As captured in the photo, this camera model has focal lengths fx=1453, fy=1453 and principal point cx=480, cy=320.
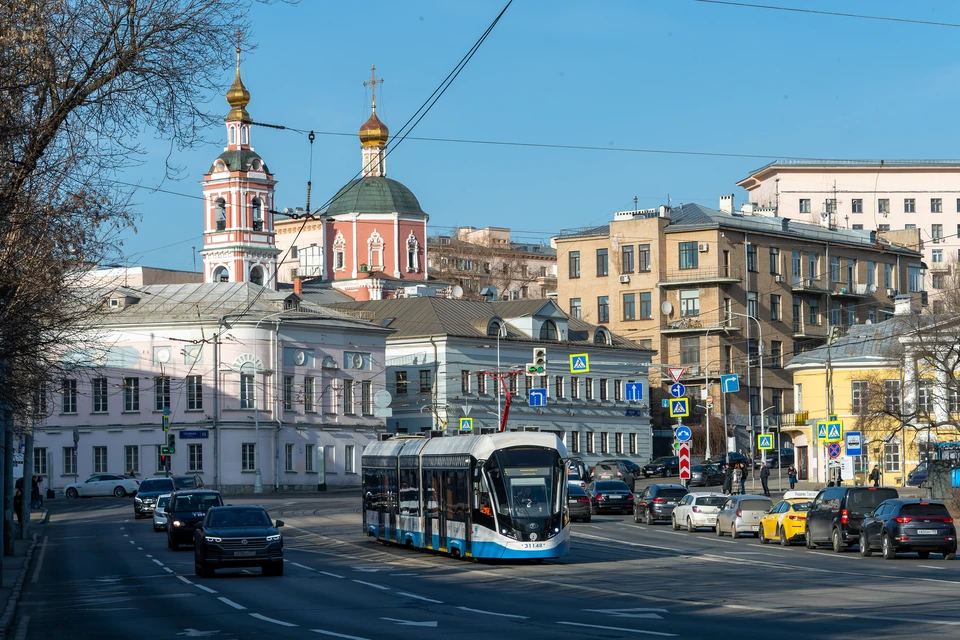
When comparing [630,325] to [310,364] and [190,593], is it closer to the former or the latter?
[310,364]

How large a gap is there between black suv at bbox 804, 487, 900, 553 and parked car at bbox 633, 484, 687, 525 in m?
13.9

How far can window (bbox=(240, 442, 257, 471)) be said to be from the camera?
78125mm

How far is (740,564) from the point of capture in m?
30.6

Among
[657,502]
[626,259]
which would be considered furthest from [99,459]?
[626,259]

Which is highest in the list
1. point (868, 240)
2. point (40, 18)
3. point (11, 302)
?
point (868, 240)

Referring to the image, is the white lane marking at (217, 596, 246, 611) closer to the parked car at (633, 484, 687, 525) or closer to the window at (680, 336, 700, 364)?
Result: the parked car at (633, 484, 687, 525)

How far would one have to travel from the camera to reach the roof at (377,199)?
388 ft

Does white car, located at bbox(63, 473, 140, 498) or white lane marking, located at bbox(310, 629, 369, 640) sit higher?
white lane marking, located at bbox(310, 629, 369, 640)

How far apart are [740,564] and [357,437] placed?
181ft

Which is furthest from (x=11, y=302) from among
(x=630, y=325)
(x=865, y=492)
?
(x=630, y=325)

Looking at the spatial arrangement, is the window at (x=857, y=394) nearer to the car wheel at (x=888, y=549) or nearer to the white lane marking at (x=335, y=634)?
the car wheel at (x=888, y=549)

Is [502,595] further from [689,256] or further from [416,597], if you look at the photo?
[689,256]

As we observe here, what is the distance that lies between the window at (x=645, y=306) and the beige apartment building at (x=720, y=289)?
0.24ft

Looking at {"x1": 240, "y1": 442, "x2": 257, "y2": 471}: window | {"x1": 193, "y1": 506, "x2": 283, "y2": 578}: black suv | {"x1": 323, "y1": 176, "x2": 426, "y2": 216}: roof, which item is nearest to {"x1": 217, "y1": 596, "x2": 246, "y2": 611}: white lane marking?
{"x1": 193, "y1": 506, "x2": 283, "y2": 578}: black suv
